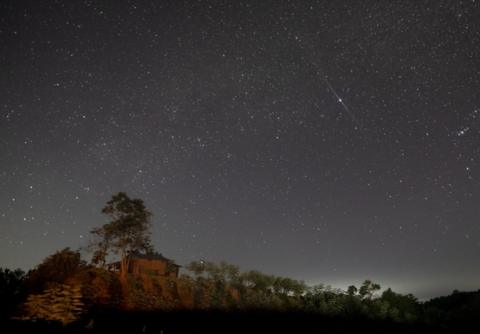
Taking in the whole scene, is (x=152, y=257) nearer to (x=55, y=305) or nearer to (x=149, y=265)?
(x=149, y=265)

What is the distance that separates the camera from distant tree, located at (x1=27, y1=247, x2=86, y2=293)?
39.8ft

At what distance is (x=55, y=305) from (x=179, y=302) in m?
7.67

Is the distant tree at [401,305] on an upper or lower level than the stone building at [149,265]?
lower

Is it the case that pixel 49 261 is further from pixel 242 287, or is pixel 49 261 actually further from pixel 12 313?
pixel 242 287

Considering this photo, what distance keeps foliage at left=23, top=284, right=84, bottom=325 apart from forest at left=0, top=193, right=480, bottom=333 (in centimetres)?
3

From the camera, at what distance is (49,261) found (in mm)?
13453

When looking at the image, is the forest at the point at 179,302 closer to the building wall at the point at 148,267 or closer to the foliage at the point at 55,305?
the foliage at the point at 55,305

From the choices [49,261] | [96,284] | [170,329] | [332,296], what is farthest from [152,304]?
[332,296]

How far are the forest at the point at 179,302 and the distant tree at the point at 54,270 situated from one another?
0.11 feet

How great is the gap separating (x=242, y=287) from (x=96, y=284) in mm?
10337

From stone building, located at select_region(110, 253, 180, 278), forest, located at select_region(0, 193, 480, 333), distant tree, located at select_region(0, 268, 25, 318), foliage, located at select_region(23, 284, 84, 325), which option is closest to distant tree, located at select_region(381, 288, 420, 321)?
forest, located at select_region(0, 193, 480, 333)

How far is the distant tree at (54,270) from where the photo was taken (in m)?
12.1

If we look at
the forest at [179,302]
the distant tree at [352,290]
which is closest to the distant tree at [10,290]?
the forest at [179,302]

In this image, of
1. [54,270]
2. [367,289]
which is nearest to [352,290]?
[367,289]
